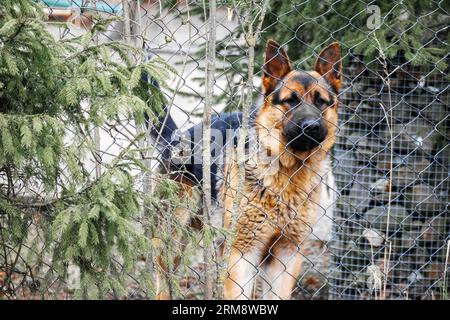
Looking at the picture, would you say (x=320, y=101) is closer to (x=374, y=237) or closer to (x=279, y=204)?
(x=279, y=204)

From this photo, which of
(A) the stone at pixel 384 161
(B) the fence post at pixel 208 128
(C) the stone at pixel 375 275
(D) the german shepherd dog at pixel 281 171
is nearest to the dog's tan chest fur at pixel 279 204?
(D) the german shepherd dog at pixel 281 171

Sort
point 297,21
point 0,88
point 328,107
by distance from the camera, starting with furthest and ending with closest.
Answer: point 297,21 < point 328,107 < point 0,88

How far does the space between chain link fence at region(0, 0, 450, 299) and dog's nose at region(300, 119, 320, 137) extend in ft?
1.05

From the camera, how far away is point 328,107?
14.5 ft

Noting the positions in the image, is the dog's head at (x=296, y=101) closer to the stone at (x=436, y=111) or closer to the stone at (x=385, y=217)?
the stone at (x=436, y=111)

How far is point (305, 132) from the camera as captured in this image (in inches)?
174

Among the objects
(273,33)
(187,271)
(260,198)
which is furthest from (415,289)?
(187,271)

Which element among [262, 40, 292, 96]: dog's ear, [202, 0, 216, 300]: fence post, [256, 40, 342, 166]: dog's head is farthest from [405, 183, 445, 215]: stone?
[202, 0, 216, 300]: fence post

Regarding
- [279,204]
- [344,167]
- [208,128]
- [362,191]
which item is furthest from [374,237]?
[208,128]

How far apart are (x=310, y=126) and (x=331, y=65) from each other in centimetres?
40

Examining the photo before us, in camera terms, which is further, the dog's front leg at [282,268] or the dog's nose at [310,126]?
the dog's front leg at [282,268]

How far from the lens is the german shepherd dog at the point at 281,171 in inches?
170
